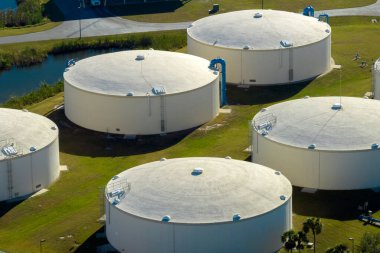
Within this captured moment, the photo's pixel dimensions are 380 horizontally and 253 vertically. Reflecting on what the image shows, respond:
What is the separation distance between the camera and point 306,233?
9338 cm

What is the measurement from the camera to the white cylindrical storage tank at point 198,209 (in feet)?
296

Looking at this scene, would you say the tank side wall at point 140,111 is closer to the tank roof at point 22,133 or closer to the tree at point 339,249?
the tank roof at point 22,133

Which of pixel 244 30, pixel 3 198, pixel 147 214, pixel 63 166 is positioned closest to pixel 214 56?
pixel 244 30

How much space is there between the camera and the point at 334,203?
103m

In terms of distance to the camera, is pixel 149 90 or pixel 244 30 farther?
pixel 244 30

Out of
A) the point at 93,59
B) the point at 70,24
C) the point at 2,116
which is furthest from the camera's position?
the point at 70,24

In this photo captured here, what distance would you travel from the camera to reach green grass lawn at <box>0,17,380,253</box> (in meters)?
98.5

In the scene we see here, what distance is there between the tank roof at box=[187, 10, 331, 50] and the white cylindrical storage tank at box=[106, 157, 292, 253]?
38.6 metres

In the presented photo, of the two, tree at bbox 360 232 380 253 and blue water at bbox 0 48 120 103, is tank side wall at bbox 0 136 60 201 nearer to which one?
tree at bbox 360 232 380 253

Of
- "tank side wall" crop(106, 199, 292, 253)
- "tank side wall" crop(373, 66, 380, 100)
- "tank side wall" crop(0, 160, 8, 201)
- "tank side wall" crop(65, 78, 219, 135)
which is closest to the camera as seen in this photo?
"tank side wall" crop(106, 199, 292, 253)

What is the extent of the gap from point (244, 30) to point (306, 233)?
47274 millimetres

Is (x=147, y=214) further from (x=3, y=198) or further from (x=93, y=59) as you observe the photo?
(x=93, y=59)

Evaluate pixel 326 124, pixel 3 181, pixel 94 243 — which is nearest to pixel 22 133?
pixel 3 181

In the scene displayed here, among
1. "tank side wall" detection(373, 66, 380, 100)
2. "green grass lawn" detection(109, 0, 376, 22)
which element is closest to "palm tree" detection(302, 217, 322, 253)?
"tank side wall" detection(373, 66, 380, 100)
